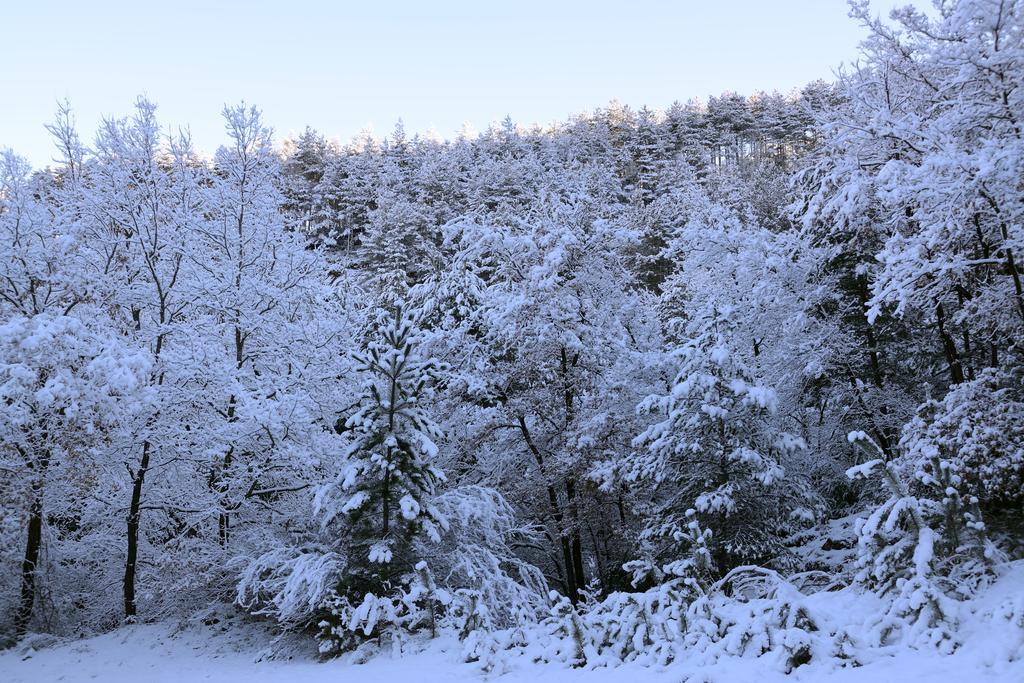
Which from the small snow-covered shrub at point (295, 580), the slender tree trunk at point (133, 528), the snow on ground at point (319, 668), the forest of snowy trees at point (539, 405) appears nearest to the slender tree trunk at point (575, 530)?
the forest of snowy trees at point (539, 405)

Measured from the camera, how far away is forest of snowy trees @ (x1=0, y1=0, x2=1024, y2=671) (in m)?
7.65

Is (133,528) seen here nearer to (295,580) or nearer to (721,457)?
(295,580)

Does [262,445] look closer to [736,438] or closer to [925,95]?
[736,438]

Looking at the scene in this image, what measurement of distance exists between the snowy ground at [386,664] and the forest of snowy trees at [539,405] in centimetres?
22

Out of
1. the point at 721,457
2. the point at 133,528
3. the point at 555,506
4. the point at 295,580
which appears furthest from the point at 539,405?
the point at 133,528

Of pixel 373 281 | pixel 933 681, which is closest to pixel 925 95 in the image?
pixel 933 681

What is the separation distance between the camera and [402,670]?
7602 millimetres

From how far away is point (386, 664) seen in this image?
802 cm

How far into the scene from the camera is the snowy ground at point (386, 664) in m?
4.75

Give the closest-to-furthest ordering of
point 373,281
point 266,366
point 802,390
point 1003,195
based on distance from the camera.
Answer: point 1003,195 → point 266,366 → point 802,390 → point 373,281

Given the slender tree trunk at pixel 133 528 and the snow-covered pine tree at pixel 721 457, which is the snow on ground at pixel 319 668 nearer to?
the slender tree trunk at pixel 133 528

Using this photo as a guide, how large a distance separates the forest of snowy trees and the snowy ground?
0.72 ft

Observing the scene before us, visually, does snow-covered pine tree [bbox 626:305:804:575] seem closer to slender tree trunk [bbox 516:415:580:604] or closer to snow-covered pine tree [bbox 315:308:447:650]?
slender tree trunk [bbox 516:415:580:604]

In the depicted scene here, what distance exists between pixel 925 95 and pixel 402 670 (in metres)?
12.1
